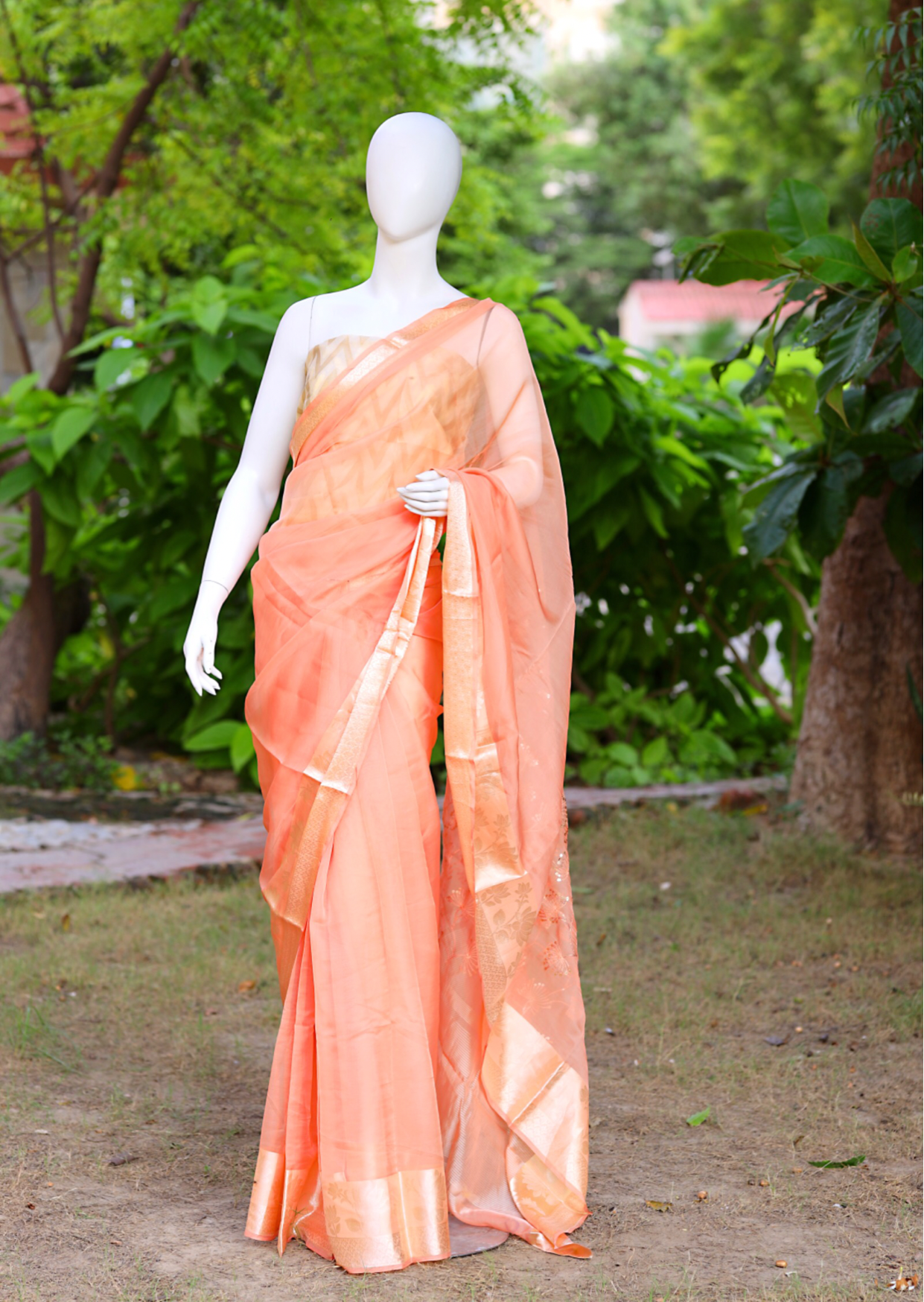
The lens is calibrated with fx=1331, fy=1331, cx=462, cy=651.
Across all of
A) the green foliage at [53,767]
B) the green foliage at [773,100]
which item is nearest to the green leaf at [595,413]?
the green foliage at [53,767]

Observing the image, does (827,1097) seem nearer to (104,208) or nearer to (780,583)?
(780,583)

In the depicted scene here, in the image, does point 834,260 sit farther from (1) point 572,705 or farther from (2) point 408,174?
(1) point 572,705

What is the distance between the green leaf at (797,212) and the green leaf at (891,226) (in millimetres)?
189

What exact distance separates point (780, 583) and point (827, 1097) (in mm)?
3456

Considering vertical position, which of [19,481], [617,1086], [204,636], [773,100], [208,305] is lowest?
[617,1086]

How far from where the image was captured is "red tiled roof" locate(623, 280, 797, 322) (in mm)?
24688

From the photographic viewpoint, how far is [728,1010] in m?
3.42

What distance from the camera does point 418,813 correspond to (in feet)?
7.13

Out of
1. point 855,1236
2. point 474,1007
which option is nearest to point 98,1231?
point 474,1007

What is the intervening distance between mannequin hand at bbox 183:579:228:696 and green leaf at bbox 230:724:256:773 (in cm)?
284

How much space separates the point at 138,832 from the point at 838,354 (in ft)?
9.96

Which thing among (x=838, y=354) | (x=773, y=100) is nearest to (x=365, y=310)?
(x=838, y=354)

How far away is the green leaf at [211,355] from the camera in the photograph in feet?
15.4

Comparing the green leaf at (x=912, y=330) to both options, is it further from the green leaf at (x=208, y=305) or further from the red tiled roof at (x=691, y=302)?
the red tiled roof at (x=691, y=302)
